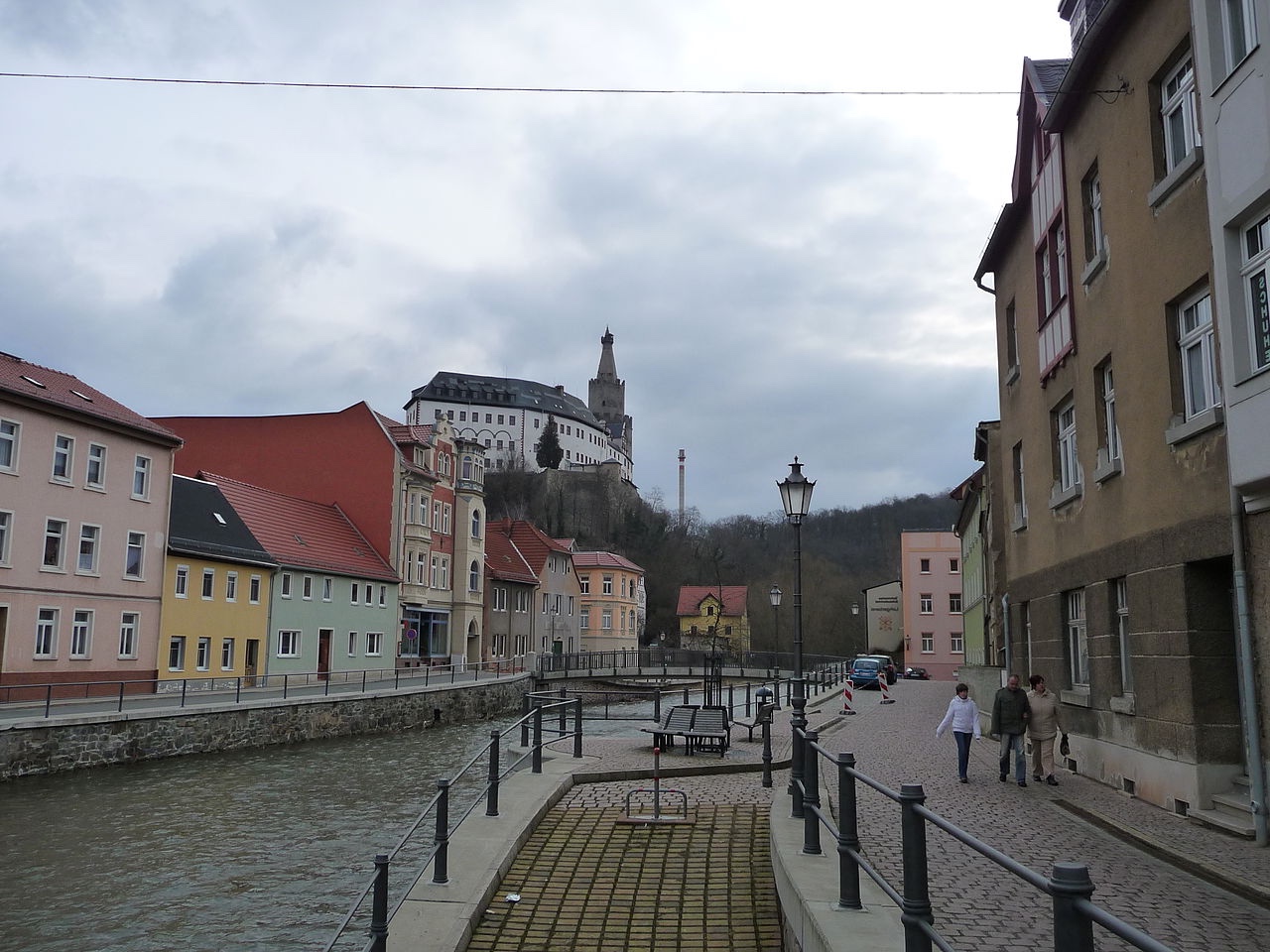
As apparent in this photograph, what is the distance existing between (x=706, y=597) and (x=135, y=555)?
7072cm

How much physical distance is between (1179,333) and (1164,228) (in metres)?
1.16

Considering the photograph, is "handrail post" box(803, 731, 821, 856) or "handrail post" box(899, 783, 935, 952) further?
"handrail post" box(803, 731, 821, 856)

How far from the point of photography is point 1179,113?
39.0 feet

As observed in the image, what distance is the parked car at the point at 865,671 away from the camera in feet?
164

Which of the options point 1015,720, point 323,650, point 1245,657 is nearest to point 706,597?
point 323,650

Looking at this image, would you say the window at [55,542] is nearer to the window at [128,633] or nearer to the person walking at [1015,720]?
the window at [128,633]

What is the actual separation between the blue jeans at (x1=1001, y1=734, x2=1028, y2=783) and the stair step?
3084 mm

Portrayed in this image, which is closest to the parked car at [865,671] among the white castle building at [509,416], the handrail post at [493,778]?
the handrail post at [493,778]

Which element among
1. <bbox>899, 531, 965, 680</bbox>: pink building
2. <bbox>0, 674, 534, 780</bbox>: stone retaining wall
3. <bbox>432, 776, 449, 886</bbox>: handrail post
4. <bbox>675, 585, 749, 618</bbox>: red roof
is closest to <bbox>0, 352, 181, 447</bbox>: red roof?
<bbox>0, 674, 534, 780</bbox>: stone retaining wall

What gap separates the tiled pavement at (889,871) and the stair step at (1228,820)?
107 millimetres

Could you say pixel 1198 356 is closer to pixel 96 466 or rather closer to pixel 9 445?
pixel 9 445

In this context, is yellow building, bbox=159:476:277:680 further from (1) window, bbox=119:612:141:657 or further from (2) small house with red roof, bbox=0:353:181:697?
(1) window, bbox=119:612:141:657

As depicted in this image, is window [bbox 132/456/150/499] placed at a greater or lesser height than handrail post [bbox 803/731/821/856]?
greater

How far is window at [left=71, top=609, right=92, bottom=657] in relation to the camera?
31812 mm
